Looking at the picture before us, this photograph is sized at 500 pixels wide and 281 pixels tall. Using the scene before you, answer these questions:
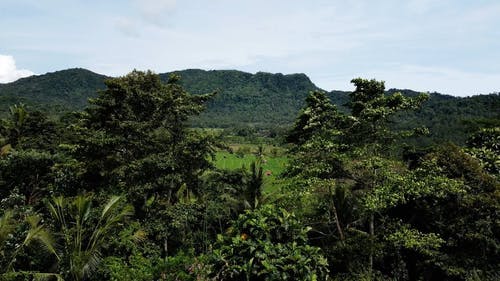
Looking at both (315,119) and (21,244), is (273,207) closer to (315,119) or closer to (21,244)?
(21,244)

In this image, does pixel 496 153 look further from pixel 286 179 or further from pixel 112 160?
pixel 112 160

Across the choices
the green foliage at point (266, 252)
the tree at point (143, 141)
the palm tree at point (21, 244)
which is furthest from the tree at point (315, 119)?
the palm tree at point (21, 244)

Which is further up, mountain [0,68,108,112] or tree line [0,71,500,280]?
mountain [0,68,108,112]

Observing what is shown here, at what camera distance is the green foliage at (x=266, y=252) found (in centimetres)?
523

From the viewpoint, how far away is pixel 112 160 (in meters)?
13.7

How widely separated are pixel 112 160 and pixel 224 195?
581cm

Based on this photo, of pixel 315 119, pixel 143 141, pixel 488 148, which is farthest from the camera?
pixel 143 141

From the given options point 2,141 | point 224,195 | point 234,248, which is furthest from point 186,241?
point 2,141

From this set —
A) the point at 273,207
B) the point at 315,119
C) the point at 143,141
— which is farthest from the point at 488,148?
the point at 143,141

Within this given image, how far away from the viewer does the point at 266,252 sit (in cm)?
538

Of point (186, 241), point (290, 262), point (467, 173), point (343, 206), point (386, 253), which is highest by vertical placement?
point (467, 173)

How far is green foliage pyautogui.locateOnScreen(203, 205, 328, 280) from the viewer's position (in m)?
5.23

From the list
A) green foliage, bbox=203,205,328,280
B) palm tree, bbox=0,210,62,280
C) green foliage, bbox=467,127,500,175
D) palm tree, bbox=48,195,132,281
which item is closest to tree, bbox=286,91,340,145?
green foliage, bbox=467,127,500,175

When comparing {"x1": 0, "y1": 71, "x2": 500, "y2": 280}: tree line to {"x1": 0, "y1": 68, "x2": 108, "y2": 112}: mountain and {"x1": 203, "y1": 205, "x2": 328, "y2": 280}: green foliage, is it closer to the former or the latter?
{"x1": 203, "y1": 205, "x2": 328, "y2": 280}: green foliage
